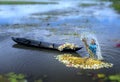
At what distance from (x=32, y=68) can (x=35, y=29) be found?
13901mm

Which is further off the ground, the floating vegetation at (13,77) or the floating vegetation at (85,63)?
the floating vegetation at (85,63)

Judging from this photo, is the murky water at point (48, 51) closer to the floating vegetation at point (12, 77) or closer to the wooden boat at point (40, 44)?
the wooden boat at point (40, 44)

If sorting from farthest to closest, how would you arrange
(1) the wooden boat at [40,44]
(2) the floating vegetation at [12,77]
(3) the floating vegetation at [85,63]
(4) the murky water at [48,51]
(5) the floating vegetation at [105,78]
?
(1) the wooden boat at [40,44] < (3) the floating vegetation at [85,63] < (4) the murky water at [48,51] < (5) the floating vegetation at [105,78] < (2) the floating vegetation at [12,77]

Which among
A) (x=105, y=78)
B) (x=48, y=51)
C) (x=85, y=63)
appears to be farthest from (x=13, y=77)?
(x=48, y=51)

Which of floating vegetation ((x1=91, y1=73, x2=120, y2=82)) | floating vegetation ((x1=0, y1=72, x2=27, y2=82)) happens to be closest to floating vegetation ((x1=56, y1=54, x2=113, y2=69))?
floating vegetation ((x1=91, y1=73, x2=120, y2=82))

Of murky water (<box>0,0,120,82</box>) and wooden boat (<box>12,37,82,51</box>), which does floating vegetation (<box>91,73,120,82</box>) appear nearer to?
murky water (<box>0,0,120,82</box>)

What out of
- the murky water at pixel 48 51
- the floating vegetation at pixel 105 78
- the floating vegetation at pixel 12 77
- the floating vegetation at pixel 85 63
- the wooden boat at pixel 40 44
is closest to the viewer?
the floating vegetation at pixel 12 77

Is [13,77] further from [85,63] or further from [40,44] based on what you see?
[40,44]

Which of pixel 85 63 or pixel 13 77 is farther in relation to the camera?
pixel 85 63

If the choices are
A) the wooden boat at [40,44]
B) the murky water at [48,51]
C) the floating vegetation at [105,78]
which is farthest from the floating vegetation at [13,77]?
the wooden boat at [40,44]

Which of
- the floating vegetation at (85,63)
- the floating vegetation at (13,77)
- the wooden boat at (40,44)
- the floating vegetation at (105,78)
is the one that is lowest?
the floating vegetation at (105,78)

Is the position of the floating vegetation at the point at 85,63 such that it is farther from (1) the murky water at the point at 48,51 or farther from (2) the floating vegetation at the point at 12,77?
(2) the floating vegetation at the point at 12,77

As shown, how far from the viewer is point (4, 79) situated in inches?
601

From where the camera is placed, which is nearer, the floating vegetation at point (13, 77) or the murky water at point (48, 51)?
the floating vegetation at point (13, 77)
